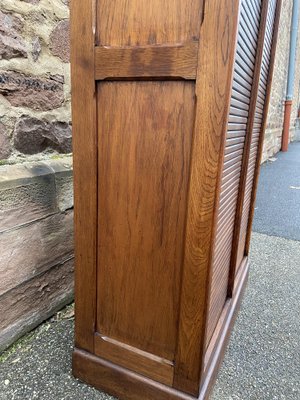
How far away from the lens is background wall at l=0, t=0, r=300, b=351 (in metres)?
1.33

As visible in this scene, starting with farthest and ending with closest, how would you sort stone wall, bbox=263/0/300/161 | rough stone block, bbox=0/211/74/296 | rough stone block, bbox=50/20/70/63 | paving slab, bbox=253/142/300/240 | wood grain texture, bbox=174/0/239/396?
1. stone wall, bbox=263/0/300/161
2. paving slab, bbox=253/142/300/240
3. rough stone block, bbox=50/20/70/63
4. rough stone block, bbox=0/211/74/296
5. wood grain texture, bbox=174/0/239/396

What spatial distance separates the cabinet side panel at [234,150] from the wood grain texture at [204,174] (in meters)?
0.11

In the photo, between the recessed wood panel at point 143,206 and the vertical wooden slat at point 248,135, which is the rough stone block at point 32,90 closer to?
the recessed wood panel at point 143,206

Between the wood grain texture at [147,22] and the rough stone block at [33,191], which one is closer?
the wood grain texture at [147,22]

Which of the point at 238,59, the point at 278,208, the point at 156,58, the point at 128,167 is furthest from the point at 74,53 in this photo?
the point at 278,208

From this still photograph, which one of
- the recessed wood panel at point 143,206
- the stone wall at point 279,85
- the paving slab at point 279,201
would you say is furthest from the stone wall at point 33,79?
the stone wall at point 279,85

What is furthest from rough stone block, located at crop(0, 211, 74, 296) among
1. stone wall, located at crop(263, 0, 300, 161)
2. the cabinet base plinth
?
stone wall, located at crop(263, 0, 300, 161)

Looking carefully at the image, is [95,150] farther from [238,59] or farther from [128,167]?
[238,59]

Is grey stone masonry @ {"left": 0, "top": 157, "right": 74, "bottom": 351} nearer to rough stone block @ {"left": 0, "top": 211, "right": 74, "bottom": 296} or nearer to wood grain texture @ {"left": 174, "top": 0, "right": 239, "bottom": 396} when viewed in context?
rough stone block @ {"left": 0, "top": 211, "right": 74, "bottom": 296}

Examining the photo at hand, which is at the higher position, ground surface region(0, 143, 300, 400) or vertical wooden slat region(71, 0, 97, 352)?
vertical wooden slat region(71, 0, 97, 352)

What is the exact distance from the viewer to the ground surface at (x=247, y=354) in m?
1.27

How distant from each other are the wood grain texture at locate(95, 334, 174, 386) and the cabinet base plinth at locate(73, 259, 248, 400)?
0.06ft

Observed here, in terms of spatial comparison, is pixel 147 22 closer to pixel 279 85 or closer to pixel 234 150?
pixel 234 150

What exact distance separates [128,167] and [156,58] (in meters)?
0.33
